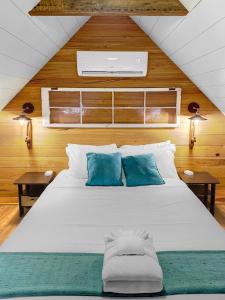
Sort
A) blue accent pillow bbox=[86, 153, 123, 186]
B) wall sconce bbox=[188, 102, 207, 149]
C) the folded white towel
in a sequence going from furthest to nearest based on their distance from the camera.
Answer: wall sconce bbox=[188, 102, 207, 149]
blue accent pillow bbox=[86, 153, 123, 186]
the folded white towel

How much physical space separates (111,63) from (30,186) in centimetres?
175

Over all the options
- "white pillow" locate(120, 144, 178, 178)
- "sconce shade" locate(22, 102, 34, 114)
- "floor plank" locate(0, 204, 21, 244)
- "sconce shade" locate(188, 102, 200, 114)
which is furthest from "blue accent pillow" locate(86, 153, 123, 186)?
"sconce shade" locate(188, 102, 200, 114)

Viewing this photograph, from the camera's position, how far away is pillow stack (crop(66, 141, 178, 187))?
2.66 meters

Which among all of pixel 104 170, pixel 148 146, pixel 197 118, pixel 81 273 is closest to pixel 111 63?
pixel 148 146

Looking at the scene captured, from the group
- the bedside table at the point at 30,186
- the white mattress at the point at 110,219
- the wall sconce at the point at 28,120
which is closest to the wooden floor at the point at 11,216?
the bedside table at the point at 30,186

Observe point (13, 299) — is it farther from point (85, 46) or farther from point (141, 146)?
point (85, 46)

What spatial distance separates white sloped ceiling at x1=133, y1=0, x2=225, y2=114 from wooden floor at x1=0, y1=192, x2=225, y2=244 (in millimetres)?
1138

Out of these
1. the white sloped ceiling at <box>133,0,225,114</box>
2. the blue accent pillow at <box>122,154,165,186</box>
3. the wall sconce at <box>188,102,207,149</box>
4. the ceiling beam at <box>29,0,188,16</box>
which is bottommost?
the blue accent pillow at <box>122,154,165,186</box>

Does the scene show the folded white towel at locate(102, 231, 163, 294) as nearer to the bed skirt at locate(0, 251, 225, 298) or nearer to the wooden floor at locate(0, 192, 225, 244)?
the bed skirt at locate(0, 251, 225, 298)

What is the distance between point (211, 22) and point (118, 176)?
1.56 m

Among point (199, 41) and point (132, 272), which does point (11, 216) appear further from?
point (199, 41)

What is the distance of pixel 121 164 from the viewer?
279 centimetres

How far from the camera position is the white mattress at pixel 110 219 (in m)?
1.62

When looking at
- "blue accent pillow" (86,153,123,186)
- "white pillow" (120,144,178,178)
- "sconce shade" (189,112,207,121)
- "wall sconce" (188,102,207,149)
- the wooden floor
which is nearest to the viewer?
"blue accent pillow" (86,153,123,186)
